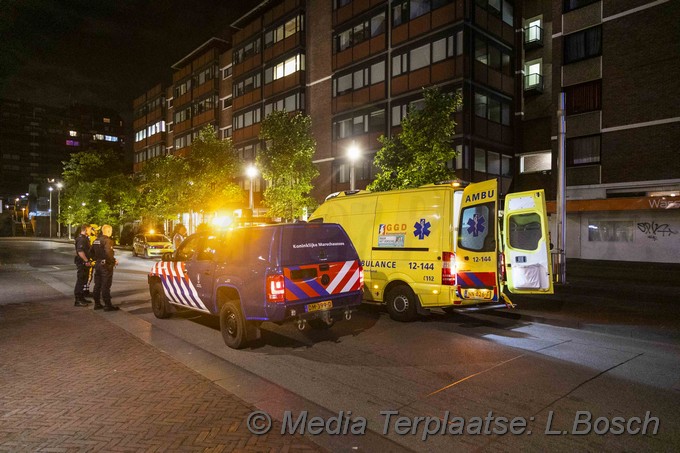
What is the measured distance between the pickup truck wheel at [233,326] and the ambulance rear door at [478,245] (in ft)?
12.8

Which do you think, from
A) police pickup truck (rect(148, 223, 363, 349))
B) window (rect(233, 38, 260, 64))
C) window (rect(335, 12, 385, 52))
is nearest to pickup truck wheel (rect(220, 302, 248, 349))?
police pickup truck (rect(148, 223, 363, 349))

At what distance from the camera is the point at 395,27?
27922mm

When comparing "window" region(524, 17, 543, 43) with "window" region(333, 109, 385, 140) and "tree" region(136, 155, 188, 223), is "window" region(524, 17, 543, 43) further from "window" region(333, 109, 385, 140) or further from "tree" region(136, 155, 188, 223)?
"tree" region(136, 155, 188, 223)

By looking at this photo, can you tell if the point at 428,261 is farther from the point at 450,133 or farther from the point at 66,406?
the point at 450,133

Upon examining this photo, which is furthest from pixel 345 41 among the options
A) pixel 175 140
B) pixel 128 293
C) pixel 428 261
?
pixel 175 140

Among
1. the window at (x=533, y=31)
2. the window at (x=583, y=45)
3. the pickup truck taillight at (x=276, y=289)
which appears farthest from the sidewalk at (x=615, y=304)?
the window at (x=533, y=31)

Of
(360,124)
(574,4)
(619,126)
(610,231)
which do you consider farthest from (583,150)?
(360,124)

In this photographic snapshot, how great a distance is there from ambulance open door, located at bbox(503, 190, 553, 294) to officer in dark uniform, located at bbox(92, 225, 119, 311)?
8814mm

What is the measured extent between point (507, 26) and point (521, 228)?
76.8 feet

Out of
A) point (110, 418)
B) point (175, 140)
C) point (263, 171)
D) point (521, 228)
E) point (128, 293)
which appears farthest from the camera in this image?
point (175, 140)

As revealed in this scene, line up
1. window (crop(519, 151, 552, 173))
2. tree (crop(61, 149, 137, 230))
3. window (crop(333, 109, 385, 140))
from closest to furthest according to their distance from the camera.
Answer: window (crop(519, 151, 552, 173)) → window (crop(333, 109, 385, 140)) → tree (crop(61, 149, 137, 230))

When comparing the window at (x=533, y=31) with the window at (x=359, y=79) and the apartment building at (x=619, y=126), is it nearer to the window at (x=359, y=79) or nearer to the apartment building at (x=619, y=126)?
the apartment building at (x=619, y=126)

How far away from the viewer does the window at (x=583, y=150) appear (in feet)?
76.9

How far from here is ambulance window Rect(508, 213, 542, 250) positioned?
29.1ft
